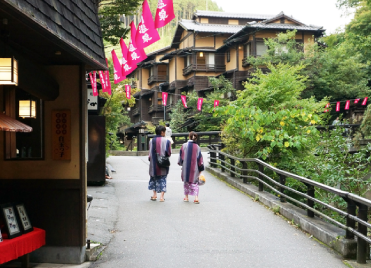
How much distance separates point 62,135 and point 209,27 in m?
35.9

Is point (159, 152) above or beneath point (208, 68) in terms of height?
beneath

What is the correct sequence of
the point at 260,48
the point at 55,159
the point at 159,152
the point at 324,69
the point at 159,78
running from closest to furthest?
the point at 55,159 → the point at 159,152 → the point at 324,69 → the point at 260,48 → the point at 159,78

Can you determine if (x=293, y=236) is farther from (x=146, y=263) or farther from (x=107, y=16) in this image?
(x=107, y=16)

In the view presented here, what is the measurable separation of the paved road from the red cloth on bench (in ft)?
3.05

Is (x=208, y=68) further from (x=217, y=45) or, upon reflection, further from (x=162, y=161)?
(x=162, y=161)

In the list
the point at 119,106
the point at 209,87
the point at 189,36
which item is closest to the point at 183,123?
the point at 209,87

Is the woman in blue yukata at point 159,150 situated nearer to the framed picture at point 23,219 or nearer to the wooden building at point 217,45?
the framed picture at point 23,219

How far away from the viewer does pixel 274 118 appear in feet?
42.6

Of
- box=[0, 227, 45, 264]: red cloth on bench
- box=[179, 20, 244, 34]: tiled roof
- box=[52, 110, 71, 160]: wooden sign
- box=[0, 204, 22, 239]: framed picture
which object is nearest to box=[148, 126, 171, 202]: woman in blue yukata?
box=[52, 110, 71, 160]: wooden sign

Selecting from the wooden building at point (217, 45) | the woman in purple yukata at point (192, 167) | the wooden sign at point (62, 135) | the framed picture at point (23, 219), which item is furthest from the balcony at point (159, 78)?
the framed picture at point (23, 219)

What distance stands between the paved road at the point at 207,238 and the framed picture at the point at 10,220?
1.30 m

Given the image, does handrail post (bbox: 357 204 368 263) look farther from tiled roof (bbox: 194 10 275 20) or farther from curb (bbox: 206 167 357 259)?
tiled roof (bbox: 194 10 275 20)

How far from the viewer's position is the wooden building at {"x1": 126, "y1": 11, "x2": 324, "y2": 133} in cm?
3419

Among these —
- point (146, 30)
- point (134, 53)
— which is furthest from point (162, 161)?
point (146, 30)
